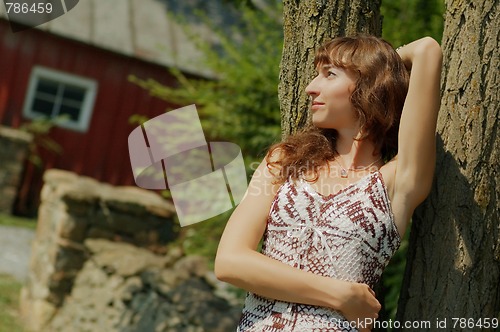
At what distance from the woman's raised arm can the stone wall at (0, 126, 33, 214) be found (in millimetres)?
9615

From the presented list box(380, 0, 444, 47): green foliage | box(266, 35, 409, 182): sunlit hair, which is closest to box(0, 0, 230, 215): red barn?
box(380, 0, 444, 47): green foliage

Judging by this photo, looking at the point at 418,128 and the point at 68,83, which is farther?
the point at 68,83

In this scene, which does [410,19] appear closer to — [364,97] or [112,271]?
[112,271]

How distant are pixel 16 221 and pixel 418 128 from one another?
30.5ft

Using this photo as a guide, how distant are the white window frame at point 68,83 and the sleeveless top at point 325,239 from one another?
1021 cm

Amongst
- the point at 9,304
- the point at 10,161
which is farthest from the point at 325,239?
the point at 10,161

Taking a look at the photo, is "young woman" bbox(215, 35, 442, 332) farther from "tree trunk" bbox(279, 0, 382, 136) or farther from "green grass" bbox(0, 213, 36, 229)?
"green grass" bbox(0, 213, 36, 229)

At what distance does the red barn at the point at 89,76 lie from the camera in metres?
11.7

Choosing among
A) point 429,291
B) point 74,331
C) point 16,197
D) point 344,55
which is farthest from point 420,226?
point 16,197

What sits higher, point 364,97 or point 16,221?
point 364,97

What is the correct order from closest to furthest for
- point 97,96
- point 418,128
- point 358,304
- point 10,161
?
1. point 358,304
2. point 418,128
3. point 10,161
4. point 97,96

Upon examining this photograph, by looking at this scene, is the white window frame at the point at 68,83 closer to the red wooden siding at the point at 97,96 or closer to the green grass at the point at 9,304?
the red wooden siding at the point at 97,96

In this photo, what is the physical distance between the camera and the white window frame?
11.9 meters

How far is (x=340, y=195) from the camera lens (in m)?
2.34
